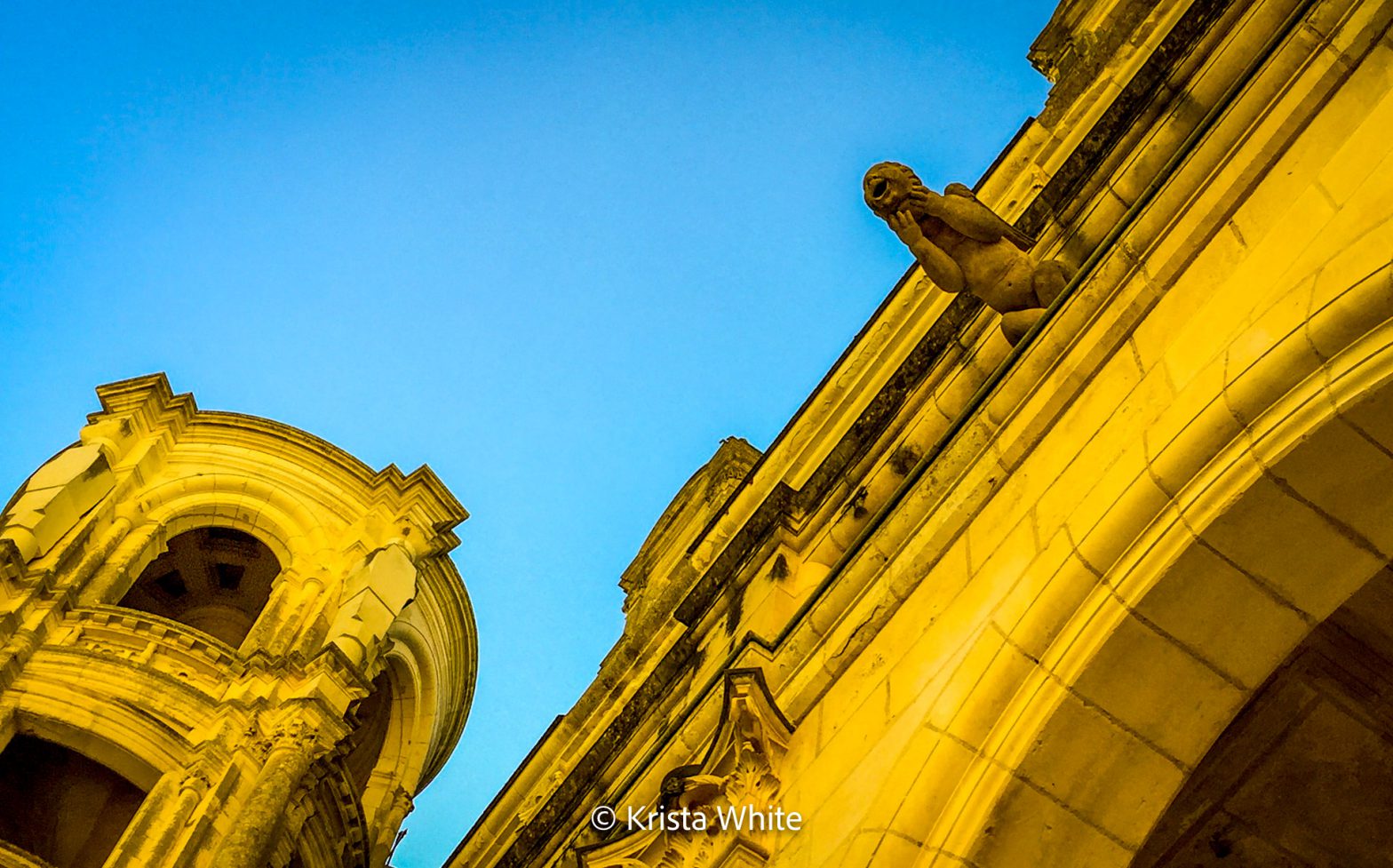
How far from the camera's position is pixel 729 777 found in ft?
23.2

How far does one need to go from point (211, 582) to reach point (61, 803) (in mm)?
5195

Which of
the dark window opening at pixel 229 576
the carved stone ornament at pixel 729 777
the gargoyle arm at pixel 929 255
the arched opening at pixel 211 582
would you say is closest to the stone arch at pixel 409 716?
the arched opening at pixel 211 582

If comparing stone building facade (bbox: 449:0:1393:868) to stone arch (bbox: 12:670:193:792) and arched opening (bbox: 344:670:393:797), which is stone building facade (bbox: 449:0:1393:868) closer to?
stone arch (bbox: 12:670:193:792)

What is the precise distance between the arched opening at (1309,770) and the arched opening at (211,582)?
59.7ft

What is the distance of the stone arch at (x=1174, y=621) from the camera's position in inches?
212

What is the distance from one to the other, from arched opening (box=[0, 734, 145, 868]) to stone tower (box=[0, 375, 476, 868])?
0.02m

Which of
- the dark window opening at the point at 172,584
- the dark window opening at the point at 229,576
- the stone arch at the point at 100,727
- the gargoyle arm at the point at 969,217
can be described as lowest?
the gargoyle arm at the point at 969,217

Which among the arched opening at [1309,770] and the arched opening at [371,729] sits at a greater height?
the arched opening at [371,729]

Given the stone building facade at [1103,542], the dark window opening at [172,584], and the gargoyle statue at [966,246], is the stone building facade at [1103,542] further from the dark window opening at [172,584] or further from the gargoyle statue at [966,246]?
the dark window opening at [172,584]

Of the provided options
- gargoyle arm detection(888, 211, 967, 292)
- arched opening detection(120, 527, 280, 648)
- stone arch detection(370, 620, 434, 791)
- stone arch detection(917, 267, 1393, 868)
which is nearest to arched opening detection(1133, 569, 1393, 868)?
stone arch detection(917, 267, 1393, 868)

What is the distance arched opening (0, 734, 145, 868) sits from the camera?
19062 mm

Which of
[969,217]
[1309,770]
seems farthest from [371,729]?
[1309,770]

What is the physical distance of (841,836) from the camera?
6070 millimetres

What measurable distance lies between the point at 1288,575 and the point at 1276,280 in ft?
3.49
